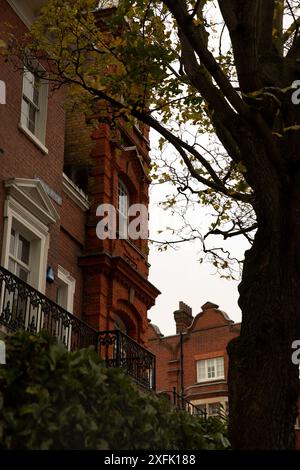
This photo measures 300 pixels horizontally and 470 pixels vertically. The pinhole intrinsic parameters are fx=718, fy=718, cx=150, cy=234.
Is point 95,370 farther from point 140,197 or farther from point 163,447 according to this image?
point 140,197

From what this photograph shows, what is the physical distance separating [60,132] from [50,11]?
5.05 m

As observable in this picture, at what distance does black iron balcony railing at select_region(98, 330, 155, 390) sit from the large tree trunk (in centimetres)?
909

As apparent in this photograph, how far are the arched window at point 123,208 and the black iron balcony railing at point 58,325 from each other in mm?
4270

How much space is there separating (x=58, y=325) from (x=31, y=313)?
3.08 ft

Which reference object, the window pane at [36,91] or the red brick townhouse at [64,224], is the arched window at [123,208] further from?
the window pane at [36,91]

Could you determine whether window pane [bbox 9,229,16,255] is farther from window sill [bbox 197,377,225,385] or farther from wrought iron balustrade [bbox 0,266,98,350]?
window sill [bbox 197,377,225,385]

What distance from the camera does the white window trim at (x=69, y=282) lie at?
60.5 ft

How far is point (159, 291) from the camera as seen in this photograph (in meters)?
23.1

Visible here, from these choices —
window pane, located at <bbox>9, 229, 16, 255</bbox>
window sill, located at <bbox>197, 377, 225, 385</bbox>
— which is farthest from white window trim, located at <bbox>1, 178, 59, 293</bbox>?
window sill, located at <bbox>197, 377, 225, 385</bbox>

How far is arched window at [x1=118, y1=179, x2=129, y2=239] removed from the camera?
22078 mm

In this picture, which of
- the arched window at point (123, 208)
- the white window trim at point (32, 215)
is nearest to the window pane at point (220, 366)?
the arched window at point (123, 208)

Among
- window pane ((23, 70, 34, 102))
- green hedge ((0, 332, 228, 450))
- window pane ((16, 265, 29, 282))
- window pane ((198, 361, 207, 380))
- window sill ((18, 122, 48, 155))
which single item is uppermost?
window pane ((23, 70, 34, 102))

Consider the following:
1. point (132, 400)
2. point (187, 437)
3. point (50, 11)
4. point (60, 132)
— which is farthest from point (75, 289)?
point (132, 400)

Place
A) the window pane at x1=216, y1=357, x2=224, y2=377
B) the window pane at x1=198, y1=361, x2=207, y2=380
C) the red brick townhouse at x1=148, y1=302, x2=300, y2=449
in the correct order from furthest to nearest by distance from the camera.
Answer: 1. the window pane at x1=198, y1=361, x2=207, y2=380
2. the window pane at x1=216, y1=357, x2=224, y2=377
3. the red brick townhouse at x1=148, y1=302, x2=300, y2=449
